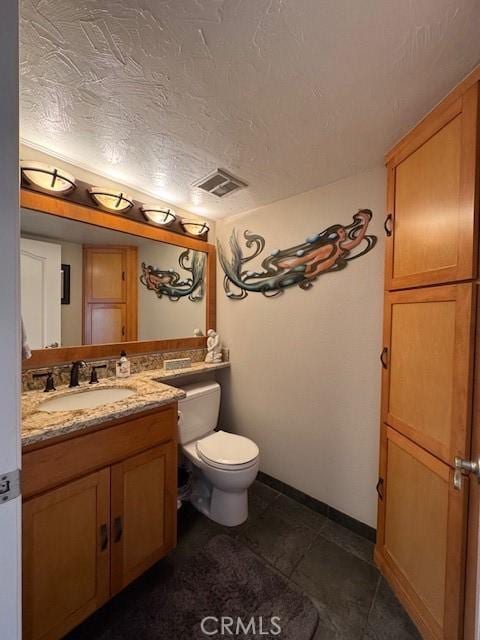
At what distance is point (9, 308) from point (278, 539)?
1.83m

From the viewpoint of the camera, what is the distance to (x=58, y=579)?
99 cm

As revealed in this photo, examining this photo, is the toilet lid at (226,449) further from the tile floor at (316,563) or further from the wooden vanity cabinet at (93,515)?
the tile floor at (316,563)

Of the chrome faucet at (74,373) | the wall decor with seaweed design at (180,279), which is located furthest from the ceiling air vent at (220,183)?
the chrome faucet at (74,373)

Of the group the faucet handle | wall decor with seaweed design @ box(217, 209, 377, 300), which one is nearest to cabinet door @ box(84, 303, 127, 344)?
the faucet handle

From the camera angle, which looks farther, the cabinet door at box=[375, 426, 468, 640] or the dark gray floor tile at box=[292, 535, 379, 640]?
the dark gray floor tile at box=[292, 535, 379, 640]

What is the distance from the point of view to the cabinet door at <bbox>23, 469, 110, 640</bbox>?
0.93 m

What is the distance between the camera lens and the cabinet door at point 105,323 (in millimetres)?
1644

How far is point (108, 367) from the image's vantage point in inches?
66.7

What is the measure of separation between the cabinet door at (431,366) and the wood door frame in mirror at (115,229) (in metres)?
1.43

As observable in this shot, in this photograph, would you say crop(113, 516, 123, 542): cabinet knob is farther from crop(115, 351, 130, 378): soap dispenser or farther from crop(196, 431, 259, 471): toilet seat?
crop(115, 351, 130, 378): soap dispenser

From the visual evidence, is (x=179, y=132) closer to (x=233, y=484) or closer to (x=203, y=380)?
(x=203, y=380)

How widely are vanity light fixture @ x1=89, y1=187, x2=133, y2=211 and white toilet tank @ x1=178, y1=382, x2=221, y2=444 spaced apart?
1320 mm

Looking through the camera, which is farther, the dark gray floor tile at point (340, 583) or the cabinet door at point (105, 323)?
the cabinet door at point (105, 323)

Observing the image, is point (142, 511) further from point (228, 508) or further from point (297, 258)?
point (297, 258)
